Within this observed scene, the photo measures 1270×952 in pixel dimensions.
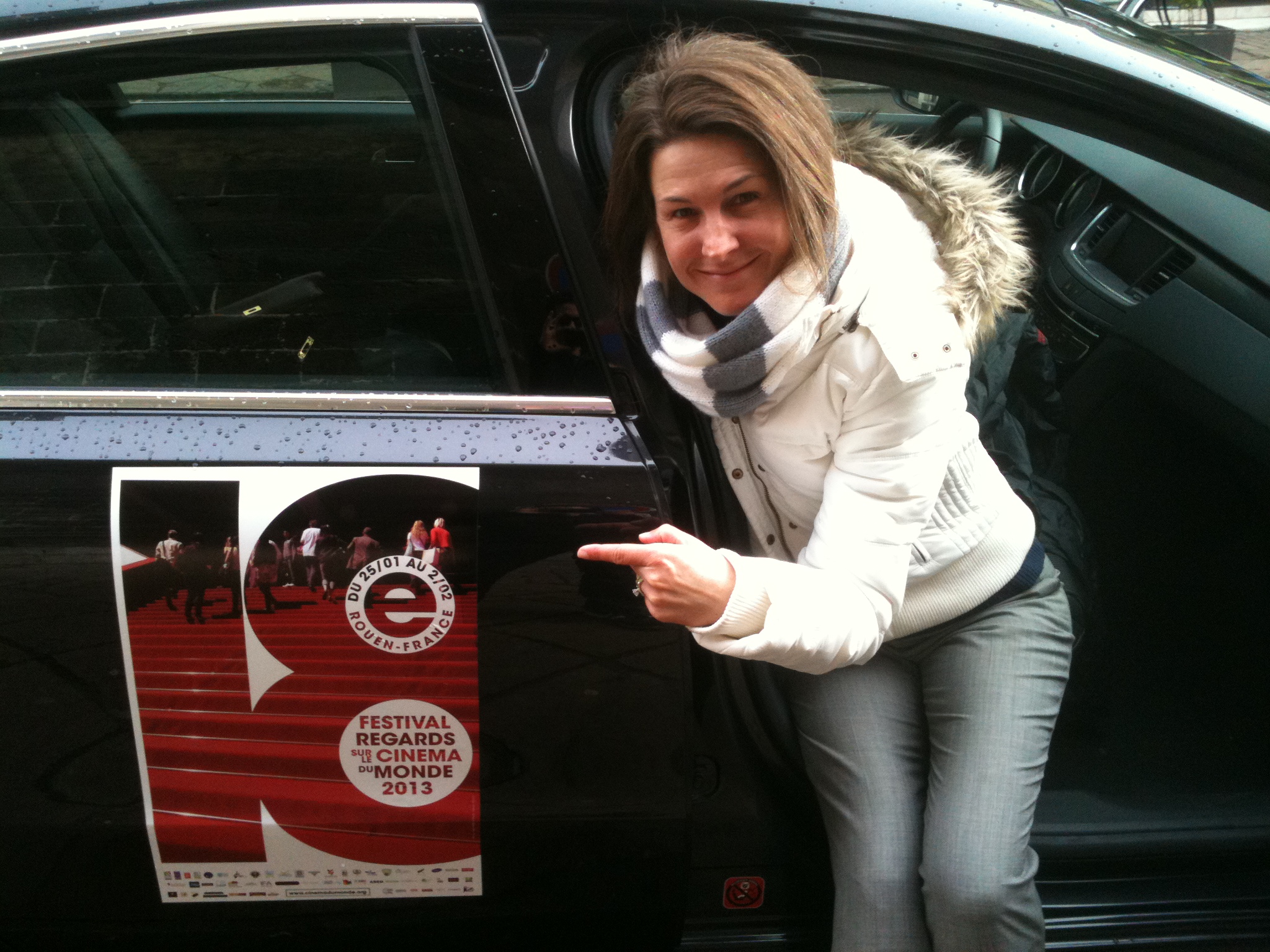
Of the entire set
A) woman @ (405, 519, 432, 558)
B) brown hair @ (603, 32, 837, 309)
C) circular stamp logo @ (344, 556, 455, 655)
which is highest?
brown hair @ (603, 32, 837, 309)

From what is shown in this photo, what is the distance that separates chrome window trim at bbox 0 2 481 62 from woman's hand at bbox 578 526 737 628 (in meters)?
0.65

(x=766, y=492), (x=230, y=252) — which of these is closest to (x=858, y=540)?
(x=766, y=492)

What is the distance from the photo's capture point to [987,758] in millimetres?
1522

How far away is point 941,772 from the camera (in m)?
1.56

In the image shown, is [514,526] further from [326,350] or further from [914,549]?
[914,549]

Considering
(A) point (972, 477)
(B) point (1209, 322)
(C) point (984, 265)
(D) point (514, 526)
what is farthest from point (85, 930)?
(B) point (1209, 322)

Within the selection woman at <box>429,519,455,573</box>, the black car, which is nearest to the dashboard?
the black car

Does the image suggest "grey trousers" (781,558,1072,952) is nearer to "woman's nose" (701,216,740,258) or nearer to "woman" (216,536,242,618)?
"woman's nose" (701,216,740,258)

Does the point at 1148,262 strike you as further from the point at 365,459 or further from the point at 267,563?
the point at 267,563

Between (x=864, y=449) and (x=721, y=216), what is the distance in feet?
1.10

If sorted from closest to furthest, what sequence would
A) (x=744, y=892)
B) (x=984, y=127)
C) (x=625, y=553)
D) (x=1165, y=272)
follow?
1. (x=625, y=553)
2. (x=744, y=892)
3. (x=1165, y=272)
4. (x=984, y=127)

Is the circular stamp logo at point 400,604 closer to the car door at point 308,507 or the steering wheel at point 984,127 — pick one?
the car door at point 308,507

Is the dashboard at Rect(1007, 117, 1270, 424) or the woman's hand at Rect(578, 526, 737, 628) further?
the dashboard at Rect(1007, 117, 1270, 424)

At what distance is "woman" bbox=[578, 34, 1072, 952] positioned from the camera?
1.30 meters
